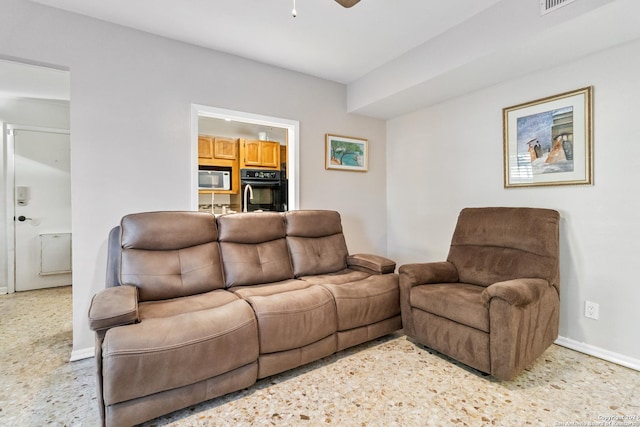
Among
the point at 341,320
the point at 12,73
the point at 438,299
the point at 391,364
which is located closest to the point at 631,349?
the point at 438,299

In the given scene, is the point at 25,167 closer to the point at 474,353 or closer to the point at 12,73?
the point at 12,73

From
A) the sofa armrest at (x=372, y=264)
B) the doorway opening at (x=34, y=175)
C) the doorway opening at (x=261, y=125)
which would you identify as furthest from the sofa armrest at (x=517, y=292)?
the doorway opening at (x=34, y=175)

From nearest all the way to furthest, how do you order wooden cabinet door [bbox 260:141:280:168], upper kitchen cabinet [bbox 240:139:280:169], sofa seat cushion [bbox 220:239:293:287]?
A: sofa seat cushion [bbox 220:239:293:287]
upper kitchen cabinet [bbox 240:139:280:169]
wooden cabinet door [bbox 260:141:280:168]

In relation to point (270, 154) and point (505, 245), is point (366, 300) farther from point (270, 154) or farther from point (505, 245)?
point (270, 154)

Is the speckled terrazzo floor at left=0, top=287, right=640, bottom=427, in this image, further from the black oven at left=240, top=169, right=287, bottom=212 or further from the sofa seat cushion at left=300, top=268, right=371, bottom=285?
the black oven at left=240, top=169, right=287, bottom=212

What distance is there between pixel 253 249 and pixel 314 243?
1.99ft

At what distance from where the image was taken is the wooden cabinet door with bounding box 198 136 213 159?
4.58 m

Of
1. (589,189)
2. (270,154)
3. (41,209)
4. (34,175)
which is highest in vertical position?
(270,154)

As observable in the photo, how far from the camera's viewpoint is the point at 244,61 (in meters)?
2.93

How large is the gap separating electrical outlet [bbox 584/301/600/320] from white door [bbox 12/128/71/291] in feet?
19.1

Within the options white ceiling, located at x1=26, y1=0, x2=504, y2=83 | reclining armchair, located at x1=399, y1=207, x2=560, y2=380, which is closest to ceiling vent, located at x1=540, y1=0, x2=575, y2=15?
white ceiling, located at x1=26, y1=0, x2=504, y2=83

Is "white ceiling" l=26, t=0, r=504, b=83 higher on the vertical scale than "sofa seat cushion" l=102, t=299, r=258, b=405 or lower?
higher

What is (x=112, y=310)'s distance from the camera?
150 cm

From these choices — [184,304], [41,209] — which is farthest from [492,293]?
[41,209]
